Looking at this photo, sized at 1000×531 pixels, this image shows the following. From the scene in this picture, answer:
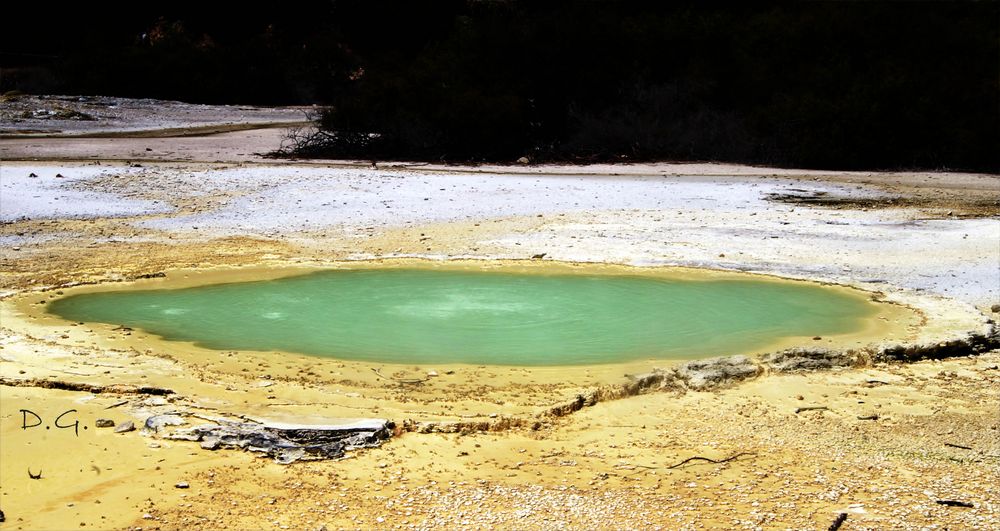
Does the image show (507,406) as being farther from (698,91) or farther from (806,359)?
(698,91)

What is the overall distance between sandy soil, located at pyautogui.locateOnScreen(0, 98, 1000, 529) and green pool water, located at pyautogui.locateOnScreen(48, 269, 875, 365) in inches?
14.1

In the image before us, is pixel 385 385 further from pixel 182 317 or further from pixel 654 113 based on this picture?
pixel 654 113

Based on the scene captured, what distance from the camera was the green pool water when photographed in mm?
6781

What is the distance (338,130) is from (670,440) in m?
14.5

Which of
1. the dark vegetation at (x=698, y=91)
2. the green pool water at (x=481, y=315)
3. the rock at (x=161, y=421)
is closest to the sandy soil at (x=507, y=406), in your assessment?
the rock at (x=161, y=421)

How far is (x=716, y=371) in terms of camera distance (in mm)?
6078

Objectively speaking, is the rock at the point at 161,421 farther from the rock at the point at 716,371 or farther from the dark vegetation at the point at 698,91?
the dark vegetation at the point at 698,91

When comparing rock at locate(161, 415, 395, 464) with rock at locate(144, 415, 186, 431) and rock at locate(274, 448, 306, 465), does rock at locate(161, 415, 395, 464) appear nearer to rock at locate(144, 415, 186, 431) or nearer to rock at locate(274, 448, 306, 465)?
rock at locate(274, 448, 306, 465)

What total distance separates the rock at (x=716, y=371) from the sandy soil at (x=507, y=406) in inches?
4.9

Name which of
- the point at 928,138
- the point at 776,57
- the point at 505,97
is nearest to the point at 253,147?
the point at 505,97

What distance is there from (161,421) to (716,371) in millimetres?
2995

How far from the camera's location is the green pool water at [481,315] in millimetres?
6781

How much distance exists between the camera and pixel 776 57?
2039 centimetres

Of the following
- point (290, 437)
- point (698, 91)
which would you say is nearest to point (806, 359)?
point (290, 437)
